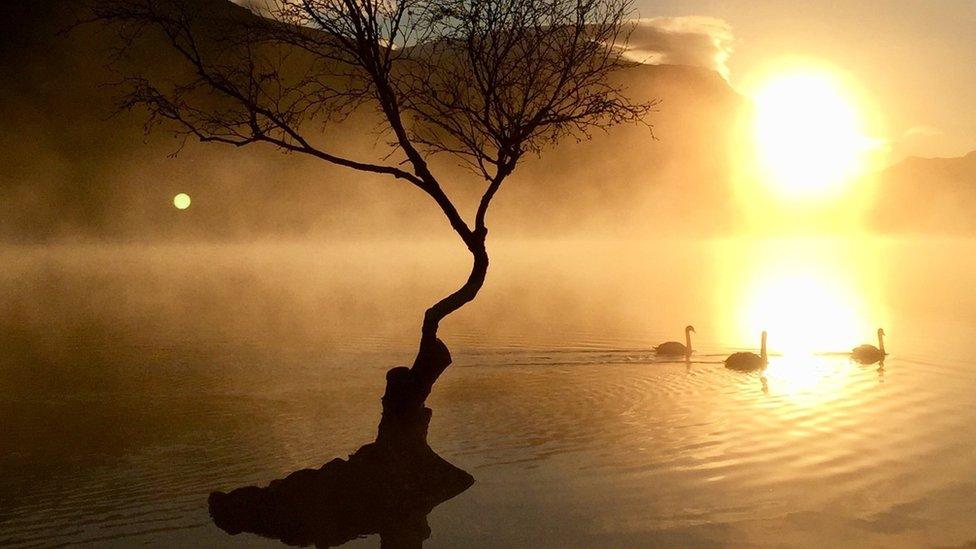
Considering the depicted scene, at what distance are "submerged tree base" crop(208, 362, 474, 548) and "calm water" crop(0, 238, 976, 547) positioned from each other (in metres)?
0.45

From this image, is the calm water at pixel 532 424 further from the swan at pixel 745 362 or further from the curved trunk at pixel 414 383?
the curved trunk at pixel 414 383

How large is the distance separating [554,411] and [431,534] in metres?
9.66

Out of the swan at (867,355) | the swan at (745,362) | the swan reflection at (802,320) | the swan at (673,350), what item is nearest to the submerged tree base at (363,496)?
the swan reflection at (802,320)

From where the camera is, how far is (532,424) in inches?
878

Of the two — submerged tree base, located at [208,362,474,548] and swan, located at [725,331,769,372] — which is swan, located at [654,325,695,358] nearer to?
swan, located at [725,331,769,372]

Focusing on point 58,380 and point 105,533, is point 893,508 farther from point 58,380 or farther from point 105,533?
point 58,380

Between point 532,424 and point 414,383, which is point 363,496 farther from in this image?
point 532,424

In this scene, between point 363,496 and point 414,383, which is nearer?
→ point 363,496

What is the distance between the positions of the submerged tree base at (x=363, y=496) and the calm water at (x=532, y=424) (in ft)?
1.47

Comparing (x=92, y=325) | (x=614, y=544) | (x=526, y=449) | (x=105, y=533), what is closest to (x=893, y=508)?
(x=614, y=544)

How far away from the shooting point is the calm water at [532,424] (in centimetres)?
1512

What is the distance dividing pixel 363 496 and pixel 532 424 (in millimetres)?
7703

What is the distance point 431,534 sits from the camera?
1476 cm

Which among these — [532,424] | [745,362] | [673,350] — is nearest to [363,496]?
[532,424]
